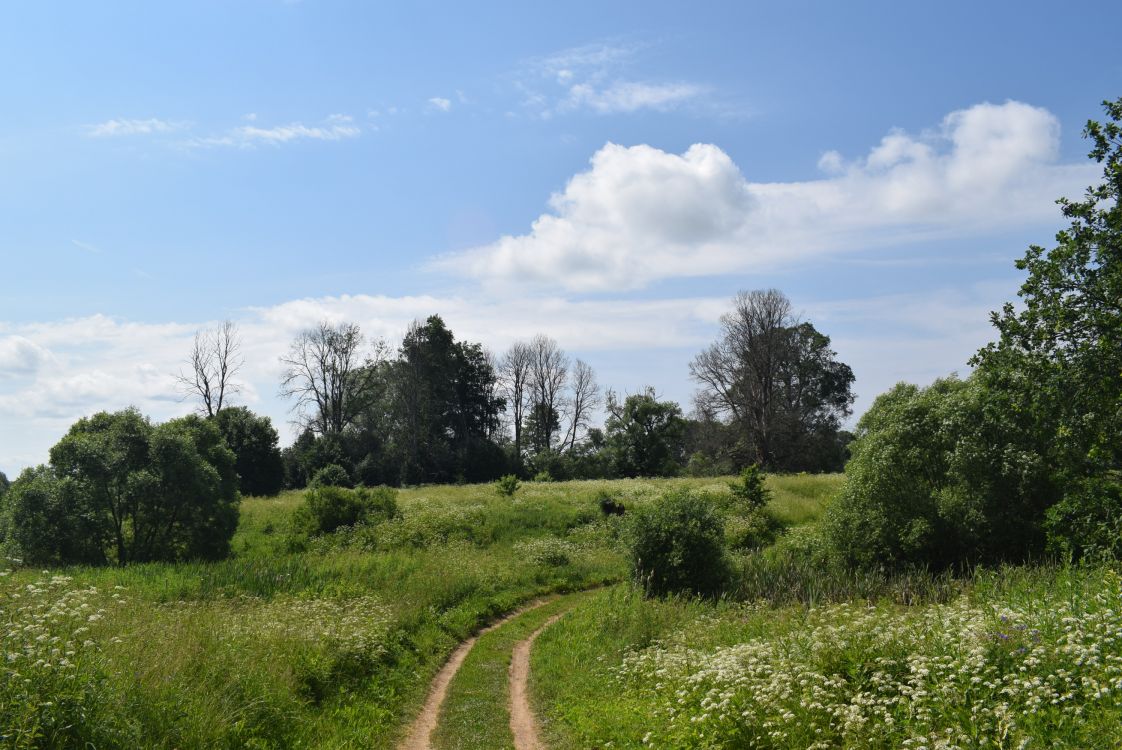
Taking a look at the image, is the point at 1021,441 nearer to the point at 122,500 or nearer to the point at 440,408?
the point at 122,500

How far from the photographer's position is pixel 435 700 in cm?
1178

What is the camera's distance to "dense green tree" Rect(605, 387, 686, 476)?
6250cm

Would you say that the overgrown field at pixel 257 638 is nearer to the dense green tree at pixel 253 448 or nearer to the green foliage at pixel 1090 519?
the green foliage at pixel 1090 519

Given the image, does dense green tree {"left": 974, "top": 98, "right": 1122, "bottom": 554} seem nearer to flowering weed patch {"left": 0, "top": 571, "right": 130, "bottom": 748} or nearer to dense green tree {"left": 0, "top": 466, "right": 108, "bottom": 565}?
flowering weed patch {"left": 0, "top": 571, "right": 130, "bottom": 748}

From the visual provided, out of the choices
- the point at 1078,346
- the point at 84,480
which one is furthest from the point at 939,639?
the point at 84,480

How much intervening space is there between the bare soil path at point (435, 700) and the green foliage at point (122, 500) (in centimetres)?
1361

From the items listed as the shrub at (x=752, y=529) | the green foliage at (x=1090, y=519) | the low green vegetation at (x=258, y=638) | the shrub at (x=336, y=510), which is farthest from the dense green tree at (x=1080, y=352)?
the shrub at (x=336, y=510)

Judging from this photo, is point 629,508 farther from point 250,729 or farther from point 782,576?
point 250,729

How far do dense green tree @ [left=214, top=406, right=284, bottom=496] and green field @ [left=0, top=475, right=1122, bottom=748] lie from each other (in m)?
33.8

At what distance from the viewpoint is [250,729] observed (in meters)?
8.64

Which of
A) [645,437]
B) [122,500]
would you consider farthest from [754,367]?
[122,500]

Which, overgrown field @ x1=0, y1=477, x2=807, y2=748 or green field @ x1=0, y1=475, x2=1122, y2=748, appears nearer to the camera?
green field @ x1=0, y1=475, x2=1122, y2=748

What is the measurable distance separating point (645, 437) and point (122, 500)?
45508 mm

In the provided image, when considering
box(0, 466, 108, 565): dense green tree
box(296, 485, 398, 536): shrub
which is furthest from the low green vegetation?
box(0, 466, 108, 565): dense green tree
